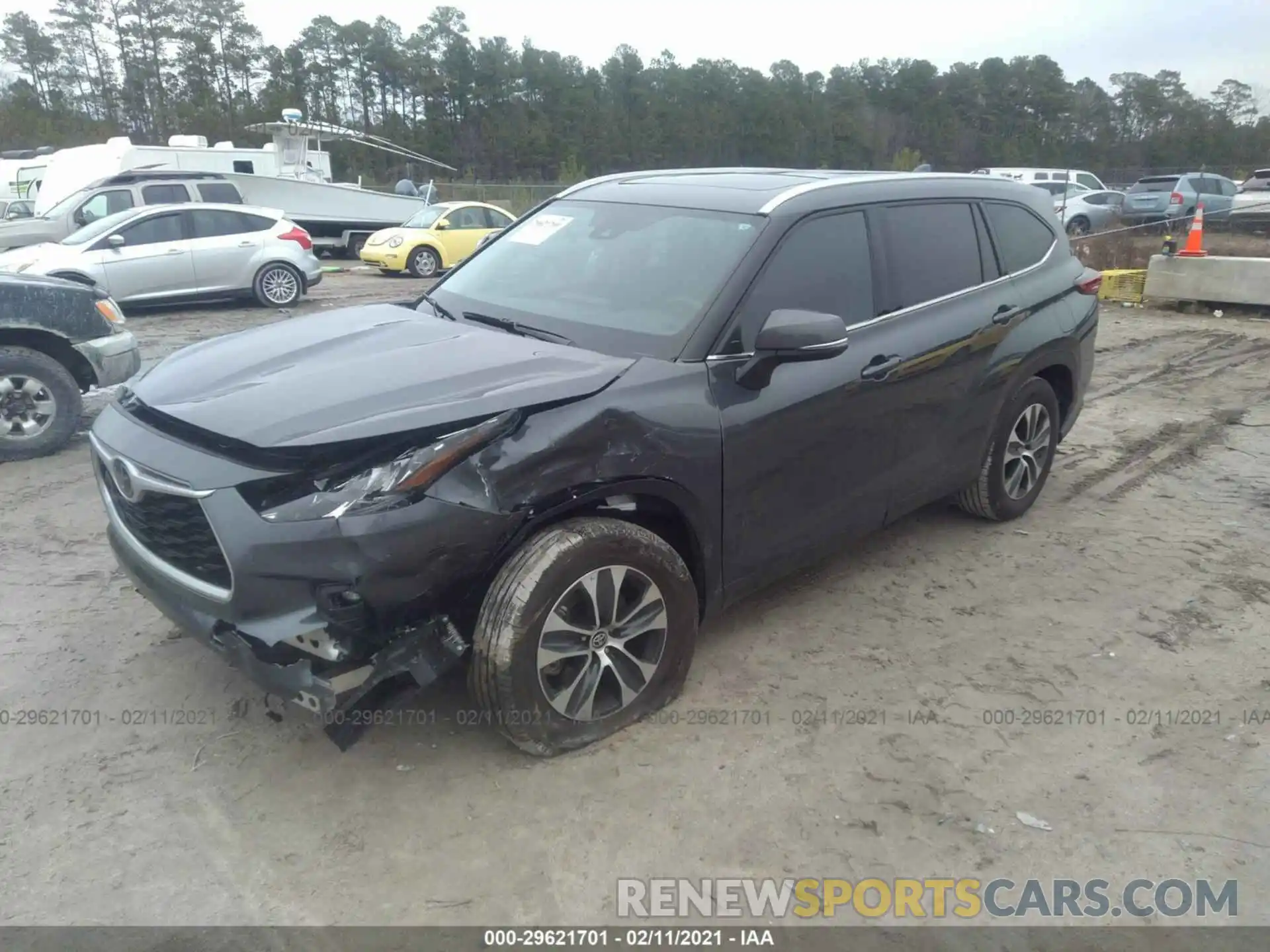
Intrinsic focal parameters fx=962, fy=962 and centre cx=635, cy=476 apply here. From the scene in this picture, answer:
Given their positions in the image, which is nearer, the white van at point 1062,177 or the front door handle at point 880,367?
the front door handle at point 880,367

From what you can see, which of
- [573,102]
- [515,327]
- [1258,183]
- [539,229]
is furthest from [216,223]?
[573,102]

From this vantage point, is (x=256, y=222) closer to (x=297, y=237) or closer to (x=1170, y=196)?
(x=297, y=237)

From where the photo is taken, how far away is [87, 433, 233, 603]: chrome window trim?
279cm

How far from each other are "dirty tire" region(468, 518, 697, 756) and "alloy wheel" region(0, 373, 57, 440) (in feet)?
16.4

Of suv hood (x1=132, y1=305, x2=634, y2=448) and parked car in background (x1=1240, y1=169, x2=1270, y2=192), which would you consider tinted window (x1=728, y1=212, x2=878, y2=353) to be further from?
parked car in background (x1=1240, y1=169, x2=1270, y2=192)

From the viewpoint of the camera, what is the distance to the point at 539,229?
14.4ft

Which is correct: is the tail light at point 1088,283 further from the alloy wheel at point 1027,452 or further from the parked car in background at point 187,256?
the parked car in background at point 187,256

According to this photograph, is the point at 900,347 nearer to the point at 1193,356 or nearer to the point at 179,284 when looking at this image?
the point at 1193,356

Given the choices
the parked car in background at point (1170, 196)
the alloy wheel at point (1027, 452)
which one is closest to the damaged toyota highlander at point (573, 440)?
the alloy wheel at point (1027, 452)

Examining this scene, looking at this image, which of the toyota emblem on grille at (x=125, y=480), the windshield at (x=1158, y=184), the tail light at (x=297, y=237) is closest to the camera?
the toyota emblem on grille at (x=125, y=480)

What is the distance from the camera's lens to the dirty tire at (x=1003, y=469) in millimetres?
4910

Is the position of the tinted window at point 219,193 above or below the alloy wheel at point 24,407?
above

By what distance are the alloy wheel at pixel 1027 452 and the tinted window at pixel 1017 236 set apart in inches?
30.0

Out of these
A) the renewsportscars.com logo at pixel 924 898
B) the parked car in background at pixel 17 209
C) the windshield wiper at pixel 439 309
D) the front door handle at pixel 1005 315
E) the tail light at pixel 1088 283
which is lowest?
the renewsportscars.com logo at pixel 924 898
